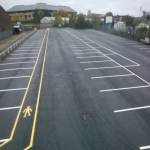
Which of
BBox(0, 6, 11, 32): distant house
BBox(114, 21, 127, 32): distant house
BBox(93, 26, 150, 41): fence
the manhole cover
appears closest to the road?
the manhole cover

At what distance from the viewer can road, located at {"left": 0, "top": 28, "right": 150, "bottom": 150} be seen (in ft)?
27.3

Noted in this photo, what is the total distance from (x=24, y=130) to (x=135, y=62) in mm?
15952

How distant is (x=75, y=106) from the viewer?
11312 mm

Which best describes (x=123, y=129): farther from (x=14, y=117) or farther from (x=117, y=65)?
(x=117, y=65)

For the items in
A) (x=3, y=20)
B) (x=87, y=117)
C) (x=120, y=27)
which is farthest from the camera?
(x=120, y=27)

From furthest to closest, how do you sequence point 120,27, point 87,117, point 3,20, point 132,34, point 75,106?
point 120,27 → point 3,20 → point 132,34 → point 75,106 → point 87,117

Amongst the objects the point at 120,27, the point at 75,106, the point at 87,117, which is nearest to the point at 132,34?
the point at 120,27

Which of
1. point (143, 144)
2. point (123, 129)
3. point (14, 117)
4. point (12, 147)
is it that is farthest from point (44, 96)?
point (143, 144)

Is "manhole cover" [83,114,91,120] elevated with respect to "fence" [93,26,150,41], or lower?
lower

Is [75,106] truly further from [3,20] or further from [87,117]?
[3,20]

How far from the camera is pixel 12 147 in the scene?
313 inches

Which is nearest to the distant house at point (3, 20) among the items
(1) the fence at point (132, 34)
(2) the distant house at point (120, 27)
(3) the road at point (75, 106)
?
(1) the fence at point (132, 34)

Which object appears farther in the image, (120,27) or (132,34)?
(120,27)

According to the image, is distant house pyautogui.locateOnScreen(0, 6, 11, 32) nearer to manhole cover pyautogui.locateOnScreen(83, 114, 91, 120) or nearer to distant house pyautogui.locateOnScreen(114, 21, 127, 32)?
distant house pyautogui.locateOnScreen(114, 21, 127, 32)
